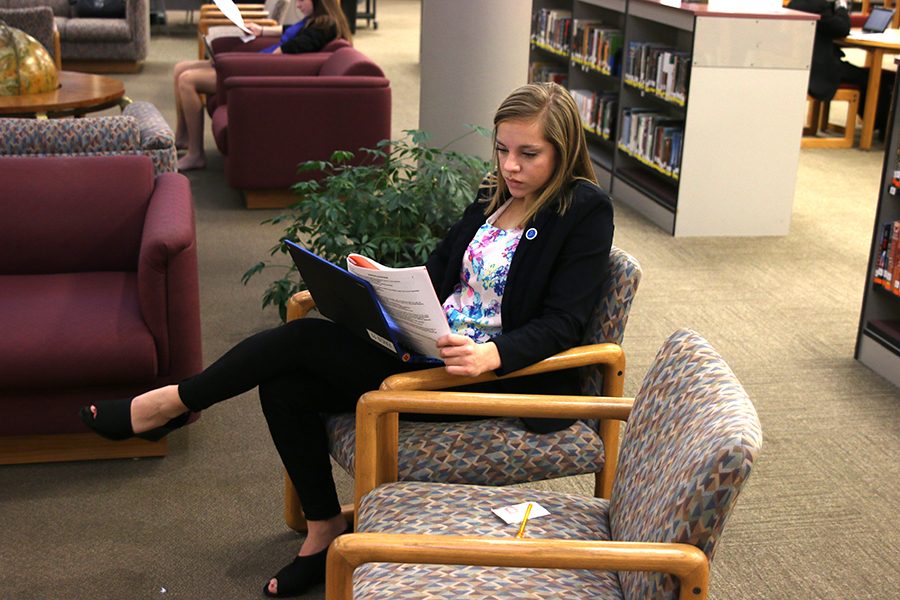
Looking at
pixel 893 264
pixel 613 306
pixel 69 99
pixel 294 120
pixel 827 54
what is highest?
pixel 827 54

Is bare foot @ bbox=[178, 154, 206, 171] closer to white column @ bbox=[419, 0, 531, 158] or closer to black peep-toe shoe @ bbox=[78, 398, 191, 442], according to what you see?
white column @ bbox=[419, 0, 531, 158]

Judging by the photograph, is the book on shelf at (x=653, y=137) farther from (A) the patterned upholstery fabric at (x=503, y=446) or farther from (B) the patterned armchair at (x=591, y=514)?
(B) the patterned armchair at (x=591, y=514)

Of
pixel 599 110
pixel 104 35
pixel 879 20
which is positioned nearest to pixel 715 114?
pixel 599 110

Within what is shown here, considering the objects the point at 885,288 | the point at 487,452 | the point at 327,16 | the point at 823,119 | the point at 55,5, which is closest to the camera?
the point at 487,452

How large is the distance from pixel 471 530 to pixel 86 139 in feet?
8.39

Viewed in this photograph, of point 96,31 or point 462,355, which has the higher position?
point 462,355

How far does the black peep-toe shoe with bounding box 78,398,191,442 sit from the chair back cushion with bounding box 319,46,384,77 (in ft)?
12.2

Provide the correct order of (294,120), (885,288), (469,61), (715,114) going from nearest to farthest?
(885,288)
(469,61)
(715,114)
(294,120)

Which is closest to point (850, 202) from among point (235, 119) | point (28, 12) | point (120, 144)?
point (235, 119)

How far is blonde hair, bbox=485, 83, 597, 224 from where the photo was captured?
7.93ft

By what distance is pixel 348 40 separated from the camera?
718 cm

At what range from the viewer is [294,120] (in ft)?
20.2

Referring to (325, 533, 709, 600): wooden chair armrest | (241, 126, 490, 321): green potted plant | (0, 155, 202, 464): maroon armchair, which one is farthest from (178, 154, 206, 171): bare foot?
(325, 533, 709, 600): wooden chair armrest

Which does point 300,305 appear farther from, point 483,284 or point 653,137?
point 653,137
